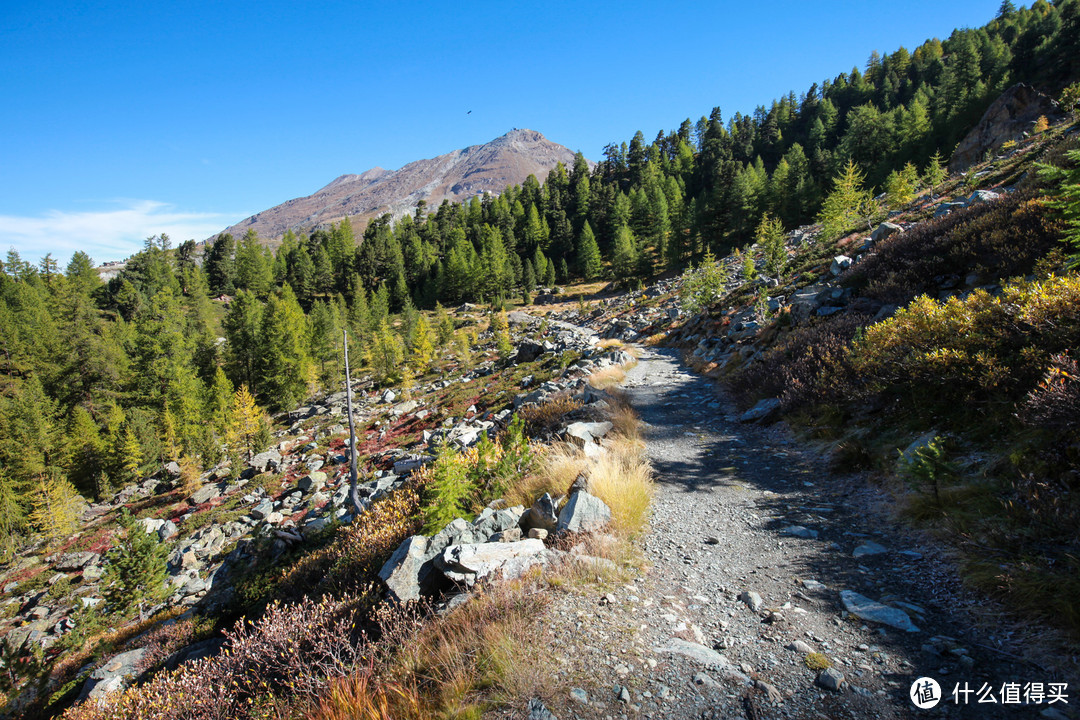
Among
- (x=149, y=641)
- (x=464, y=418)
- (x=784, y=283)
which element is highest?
(x=784, y=283)

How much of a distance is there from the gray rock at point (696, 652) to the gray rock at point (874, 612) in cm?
136

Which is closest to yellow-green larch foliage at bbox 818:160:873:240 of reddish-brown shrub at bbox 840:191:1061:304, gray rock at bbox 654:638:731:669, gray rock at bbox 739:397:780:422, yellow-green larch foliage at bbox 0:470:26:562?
reddish-brown shrub at bbox 840:191:1061:304

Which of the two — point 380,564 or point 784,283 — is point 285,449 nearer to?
point 380,564

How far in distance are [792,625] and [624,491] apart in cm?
267

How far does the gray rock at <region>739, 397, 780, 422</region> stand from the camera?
9.78m

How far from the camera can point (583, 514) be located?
540 cm

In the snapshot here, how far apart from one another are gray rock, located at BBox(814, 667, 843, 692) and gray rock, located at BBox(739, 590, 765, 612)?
866 millimetres

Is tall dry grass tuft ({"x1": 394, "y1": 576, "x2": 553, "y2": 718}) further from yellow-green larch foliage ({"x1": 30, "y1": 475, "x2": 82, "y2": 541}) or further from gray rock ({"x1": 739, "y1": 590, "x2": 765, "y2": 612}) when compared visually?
yellow-green larch foliage ({"x1": 30, "y1": 475, "x2": 82, "y2": 541})

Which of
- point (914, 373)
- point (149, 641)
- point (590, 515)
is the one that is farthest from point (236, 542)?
point (914, 373)

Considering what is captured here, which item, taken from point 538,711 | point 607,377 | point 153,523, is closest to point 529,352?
point 607,377

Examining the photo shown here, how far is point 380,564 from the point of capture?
6.74 m

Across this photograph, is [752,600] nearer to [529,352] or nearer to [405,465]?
[405,465]

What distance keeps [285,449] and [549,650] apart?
1500 inches

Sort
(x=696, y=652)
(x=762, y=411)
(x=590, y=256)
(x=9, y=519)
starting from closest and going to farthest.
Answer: (x=696, y=652)
(x=762, y=411)
(x=9, y=519)
(x=590, y=256)
